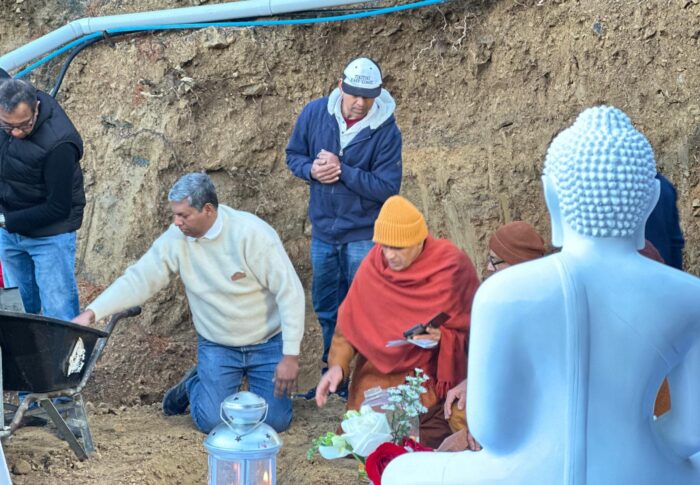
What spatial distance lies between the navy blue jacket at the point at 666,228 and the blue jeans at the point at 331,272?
5.88 ft

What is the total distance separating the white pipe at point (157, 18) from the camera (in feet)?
26.7

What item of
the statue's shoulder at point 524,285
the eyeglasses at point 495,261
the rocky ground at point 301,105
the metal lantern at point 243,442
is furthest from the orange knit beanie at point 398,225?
the rocky ground at point 301,105

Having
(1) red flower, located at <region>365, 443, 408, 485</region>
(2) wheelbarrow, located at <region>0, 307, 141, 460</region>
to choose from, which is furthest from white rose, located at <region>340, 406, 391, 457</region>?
(2) wheelbarrow, located at <region>0, 307, 141, 460</region>

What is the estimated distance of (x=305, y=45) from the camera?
8.45 meters

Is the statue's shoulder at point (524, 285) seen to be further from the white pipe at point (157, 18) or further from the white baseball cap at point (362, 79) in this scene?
the white pipe at point (157, 18)

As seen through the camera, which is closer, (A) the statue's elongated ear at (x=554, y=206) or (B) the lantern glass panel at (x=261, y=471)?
(A) the statue's elongated ear at (x=554, y=206)

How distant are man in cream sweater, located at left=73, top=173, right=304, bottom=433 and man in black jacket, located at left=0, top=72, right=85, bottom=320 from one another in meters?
0.57

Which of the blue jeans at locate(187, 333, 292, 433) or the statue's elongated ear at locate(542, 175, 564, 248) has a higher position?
the statue's elongated ear at locate(542, 175, 564, 248)

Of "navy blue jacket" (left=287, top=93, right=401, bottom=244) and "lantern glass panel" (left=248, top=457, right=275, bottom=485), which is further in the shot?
"navy blue jacket" (left=287, top=93, right=401, bottom=244)

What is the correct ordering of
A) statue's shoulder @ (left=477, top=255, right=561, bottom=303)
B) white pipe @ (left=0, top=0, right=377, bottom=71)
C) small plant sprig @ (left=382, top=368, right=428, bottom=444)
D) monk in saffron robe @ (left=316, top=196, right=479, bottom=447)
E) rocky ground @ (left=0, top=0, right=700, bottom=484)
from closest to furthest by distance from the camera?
statue's shoulder @ (left=477, top=255, right=561, bottom=303) < small plant sprig @ (left=382, top=368, right=428, bottom=444) < monk in saffron robe @ (left=316, top=196, right=479, bottom=447) < rocky ground @ (left=0, top=0, right=700, bottom=484) < white pipe @ (left=0, top=0, right=377, bottom=71)

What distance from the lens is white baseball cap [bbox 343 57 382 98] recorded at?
618cm

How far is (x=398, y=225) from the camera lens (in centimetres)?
524

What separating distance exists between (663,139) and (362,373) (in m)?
3.06

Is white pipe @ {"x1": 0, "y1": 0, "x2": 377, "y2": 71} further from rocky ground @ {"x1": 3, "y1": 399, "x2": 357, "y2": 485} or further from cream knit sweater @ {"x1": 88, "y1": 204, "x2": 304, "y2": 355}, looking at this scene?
rocky ground @ {"x1": 3, "y1": 399, "x2": 357, "y2": 485}
